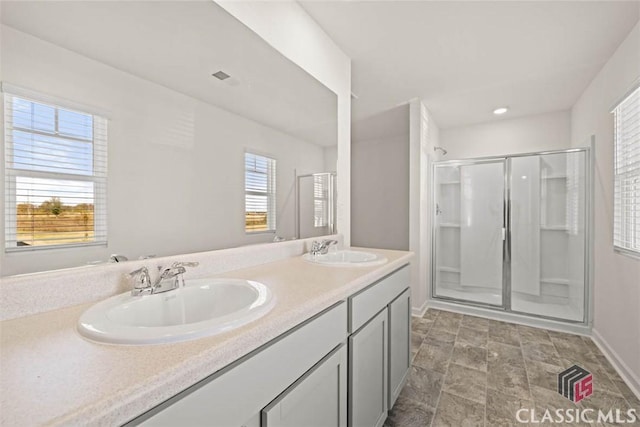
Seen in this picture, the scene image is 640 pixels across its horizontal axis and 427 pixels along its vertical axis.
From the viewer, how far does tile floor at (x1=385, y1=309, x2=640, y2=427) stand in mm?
1628

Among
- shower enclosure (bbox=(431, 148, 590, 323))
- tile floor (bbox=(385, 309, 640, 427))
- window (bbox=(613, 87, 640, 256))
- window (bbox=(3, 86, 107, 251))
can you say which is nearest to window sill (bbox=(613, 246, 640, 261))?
window (bbox=(613, 87, 640, 256))

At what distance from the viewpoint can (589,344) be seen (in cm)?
248

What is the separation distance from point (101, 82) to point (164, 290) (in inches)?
26.5

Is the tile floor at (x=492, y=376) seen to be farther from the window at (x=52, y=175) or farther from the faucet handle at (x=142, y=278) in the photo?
the window at (x=52, y=175)

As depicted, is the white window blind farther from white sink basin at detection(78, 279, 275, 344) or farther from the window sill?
the window sill

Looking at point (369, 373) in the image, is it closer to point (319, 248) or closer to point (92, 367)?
point (319, 248)

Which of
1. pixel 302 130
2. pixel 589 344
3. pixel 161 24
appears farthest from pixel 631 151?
pixel 161 24

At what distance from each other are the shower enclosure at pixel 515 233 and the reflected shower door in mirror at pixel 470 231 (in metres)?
0.01

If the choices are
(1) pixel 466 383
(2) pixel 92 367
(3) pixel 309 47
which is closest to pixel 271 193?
(3) pixel 309 47

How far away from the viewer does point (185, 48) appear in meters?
1.13

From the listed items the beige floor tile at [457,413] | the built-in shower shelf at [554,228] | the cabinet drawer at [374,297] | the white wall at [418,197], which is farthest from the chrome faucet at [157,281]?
the built-in shower shelf at [554,228]

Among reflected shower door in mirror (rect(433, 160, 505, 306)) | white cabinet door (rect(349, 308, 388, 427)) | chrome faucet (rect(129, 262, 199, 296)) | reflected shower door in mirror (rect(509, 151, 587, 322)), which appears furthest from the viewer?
reflected shower door in mirror (rect(433, 160, 505, 306))

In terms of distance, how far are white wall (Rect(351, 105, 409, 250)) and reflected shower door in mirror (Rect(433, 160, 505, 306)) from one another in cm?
70

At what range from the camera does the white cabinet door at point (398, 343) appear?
152 cm
